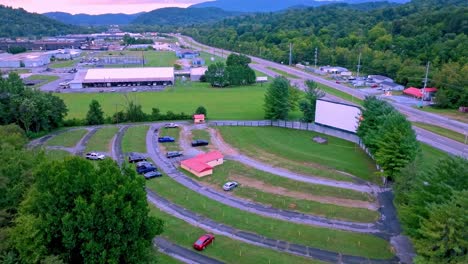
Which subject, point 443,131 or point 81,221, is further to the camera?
point 443,131

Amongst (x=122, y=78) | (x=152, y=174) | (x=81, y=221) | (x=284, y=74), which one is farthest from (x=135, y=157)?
(x=284, y=74)

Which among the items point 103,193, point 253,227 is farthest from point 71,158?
point 253,227

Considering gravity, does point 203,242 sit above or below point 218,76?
below

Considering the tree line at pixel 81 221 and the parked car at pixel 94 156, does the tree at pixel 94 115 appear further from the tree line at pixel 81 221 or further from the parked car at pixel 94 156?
the tree line at pixel 81 221

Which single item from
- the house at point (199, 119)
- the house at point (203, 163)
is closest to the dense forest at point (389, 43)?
the house at point (199, 119)

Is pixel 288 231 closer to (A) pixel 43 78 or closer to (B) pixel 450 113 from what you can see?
(B) pixel 450 113

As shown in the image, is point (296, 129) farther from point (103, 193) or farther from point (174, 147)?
point (103, 193)
